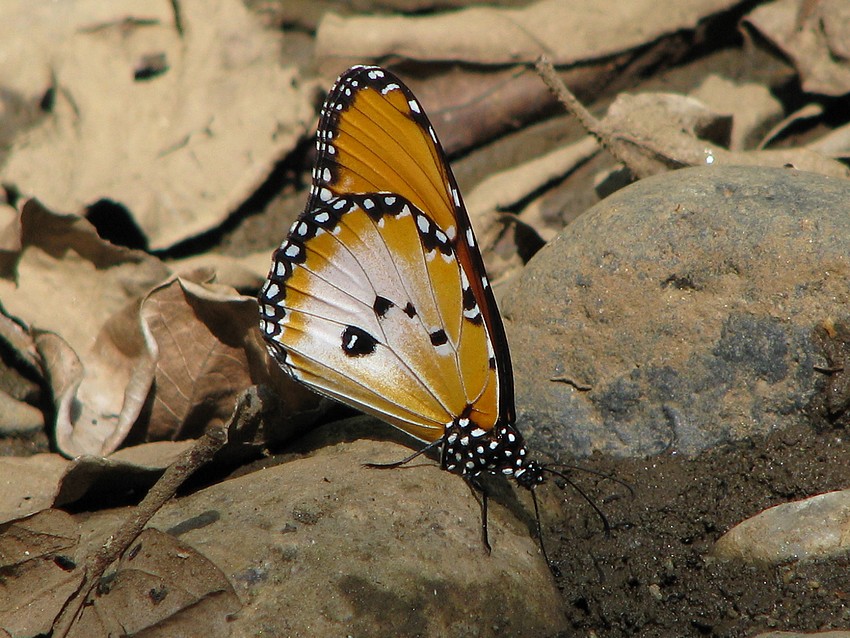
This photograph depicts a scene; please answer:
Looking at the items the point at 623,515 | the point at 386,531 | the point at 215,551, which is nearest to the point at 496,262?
the point at 623,515

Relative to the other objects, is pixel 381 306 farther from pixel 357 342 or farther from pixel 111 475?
pixel 111 475

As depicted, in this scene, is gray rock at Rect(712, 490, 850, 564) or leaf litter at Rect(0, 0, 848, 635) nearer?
gray rock at Rect(712, 490, 850, 564)

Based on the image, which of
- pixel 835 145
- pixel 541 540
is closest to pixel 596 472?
pixel 541 540

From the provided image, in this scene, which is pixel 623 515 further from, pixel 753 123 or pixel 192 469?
pixel 753 123

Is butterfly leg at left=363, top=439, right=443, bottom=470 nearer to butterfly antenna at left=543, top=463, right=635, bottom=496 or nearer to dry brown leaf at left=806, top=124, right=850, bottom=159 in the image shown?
butterfly antenna at left=543, top=463, right=635, bottom=496

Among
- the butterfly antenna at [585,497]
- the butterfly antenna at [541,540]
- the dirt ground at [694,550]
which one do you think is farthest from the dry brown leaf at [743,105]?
the butterfly antenna at [541,540]

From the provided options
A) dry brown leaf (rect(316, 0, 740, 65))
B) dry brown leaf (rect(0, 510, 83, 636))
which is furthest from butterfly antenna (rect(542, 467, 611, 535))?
dry brown leaf (rect(316, 0, 740, 65))
